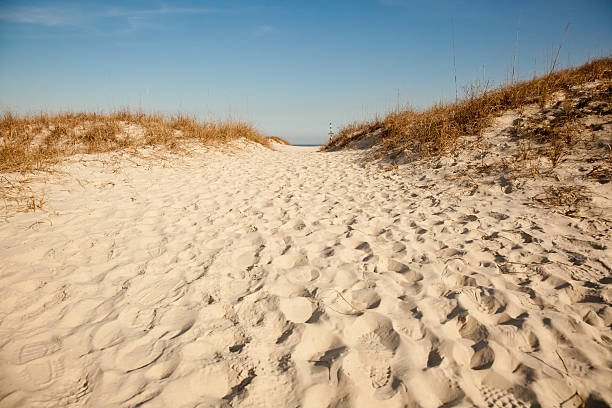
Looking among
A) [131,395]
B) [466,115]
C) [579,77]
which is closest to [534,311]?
[131,395]

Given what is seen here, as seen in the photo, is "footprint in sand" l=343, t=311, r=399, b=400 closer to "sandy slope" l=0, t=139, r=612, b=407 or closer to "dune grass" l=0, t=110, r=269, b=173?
"sandy slope" l=0, t=139, r=612, b=407

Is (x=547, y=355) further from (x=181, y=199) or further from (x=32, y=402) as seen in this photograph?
(x=181, y=199)

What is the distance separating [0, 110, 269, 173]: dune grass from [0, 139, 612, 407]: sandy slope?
395 centimetres

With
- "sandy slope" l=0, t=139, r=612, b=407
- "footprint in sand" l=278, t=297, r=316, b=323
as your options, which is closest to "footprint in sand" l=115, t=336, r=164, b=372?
"sandy slope" l=0, t=139, r=612, b=407

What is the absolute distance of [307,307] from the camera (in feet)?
5.84

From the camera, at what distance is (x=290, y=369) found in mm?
1355

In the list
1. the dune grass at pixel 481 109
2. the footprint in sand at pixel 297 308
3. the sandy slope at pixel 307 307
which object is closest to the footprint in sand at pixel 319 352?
the sandy slope at pixel 307 307

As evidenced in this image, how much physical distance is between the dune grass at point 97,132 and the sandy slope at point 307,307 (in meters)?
3.95

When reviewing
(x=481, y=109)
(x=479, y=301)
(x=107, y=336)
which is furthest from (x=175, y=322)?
(x=481, y=109)

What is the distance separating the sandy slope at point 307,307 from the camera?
1.26 metres

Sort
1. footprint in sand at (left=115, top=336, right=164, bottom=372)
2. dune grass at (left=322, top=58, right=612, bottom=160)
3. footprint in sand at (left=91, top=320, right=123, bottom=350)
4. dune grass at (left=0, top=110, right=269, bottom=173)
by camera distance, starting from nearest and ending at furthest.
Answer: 1. footprint in sand at (left=115, top=336, right=164, bottom=372)
2. footprint in sand at (left=91, top=320, right=123, bottom=350)
3. dune grass at (left=322, top=58, right=612, bottom=160)
4. dune grass at (left=0, top=110, right=269, bottom=173)

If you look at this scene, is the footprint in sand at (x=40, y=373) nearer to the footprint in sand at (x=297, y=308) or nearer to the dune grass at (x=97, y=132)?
the footprint in sand at (x=297, y=308)

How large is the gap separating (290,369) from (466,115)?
6.43m

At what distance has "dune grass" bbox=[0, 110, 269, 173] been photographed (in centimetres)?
649
